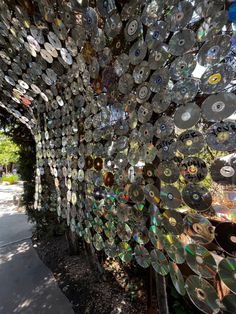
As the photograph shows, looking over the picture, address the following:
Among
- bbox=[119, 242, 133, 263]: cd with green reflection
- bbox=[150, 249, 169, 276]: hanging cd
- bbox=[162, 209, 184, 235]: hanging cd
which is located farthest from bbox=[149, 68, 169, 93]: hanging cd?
bbox=[119, 242, 133, 263]: cd with green reflection

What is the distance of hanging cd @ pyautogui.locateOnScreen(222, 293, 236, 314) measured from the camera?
0.71 m

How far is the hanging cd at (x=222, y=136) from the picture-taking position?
66cm

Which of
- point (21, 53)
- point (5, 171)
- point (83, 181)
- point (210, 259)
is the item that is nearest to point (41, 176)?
point (83, 181)

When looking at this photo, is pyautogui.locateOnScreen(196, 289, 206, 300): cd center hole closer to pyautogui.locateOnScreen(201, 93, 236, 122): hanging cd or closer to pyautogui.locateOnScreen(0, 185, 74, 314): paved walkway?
pyautogui.locateOnScreen(201, 93, 236, 122): hanging cd

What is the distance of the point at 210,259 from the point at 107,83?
3.74 feet

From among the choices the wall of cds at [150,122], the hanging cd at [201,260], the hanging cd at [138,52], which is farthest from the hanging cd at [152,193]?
the hanging cd at [138,52]

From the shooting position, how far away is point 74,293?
2.17 m

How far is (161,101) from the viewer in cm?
93

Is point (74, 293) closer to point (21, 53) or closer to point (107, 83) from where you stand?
point (107, 83)

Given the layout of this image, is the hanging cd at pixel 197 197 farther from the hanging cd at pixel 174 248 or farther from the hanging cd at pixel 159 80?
the hanging cd at pixel 159 80

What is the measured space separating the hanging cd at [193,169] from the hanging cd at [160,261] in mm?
448

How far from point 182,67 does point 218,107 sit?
0.26 metres

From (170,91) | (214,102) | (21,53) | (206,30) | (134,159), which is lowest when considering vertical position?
(134,159)

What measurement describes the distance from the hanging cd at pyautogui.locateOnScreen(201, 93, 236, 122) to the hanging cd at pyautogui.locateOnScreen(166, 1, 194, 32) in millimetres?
364
